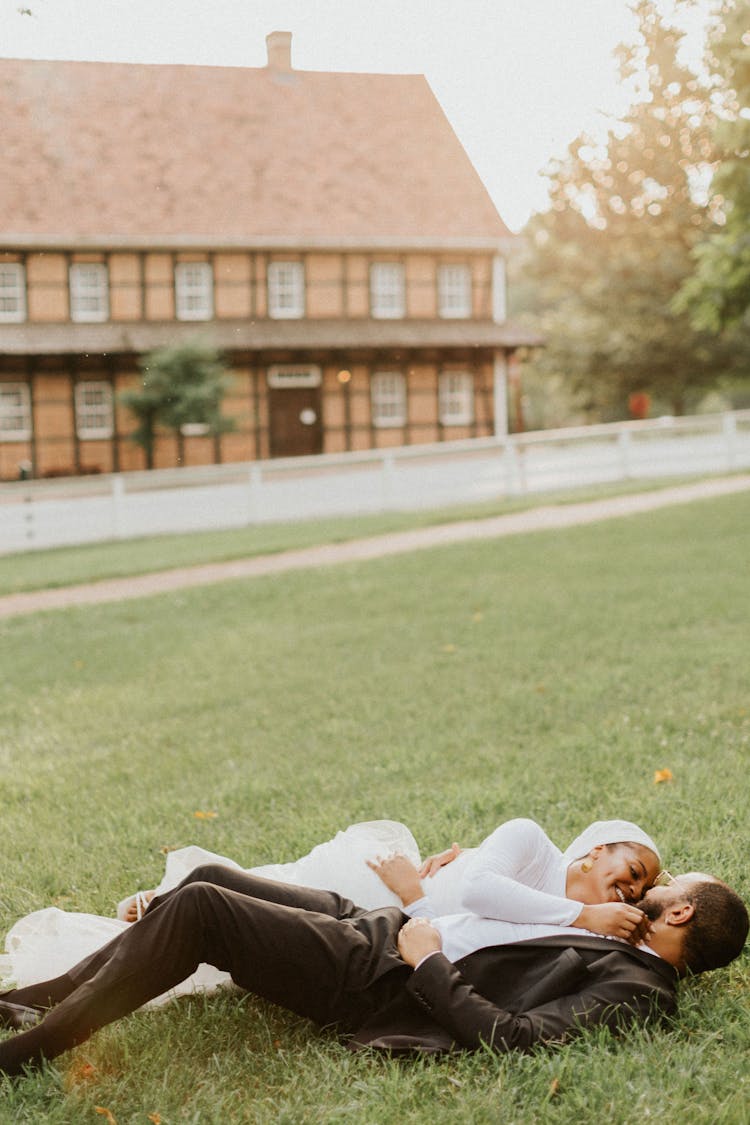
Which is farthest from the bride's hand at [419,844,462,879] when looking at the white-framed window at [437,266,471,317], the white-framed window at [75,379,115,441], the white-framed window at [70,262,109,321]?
the white-framed window at [437,266,471,317]

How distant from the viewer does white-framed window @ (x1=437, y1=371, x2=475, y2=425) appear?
2977cm

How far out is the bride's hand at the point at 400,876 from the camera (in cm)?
333

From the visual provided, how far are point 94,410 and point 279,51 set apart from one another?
9.09 meters

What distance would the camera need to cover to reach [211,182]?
27031mm

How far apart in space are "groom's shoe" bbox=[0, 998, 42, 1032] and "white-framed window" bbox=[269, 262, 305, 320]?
86.8 ft

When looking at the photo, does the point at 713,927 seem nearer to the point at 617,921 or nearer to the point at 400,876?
the point at 617,921

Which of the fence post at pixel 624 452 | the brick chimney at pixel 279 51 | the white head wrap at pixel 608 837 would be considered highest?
the brick chimney at pixel 279 51

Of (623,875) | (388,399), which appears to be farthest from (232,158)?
(623,875)

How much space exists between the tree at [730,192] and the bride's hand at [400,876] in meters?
9.48

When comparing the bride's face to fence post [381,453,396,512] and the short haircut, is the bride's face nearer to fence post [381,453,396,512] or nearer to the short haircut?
the short haircut

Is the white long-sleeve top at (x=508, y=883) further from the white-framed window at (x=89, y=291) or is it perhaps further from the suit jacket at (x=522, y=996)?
the white-framed window at (x=89, y=291)

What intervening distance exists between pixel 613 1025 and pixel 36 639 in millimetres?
7920

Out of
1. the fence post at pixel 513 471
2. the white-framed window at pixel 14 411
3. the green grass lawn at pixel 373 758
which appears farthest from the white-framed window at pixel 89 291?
the green grass lawn at pixel 373 758

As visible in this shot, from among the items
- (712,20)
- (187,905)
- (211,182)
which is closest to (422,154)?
(211,182)
